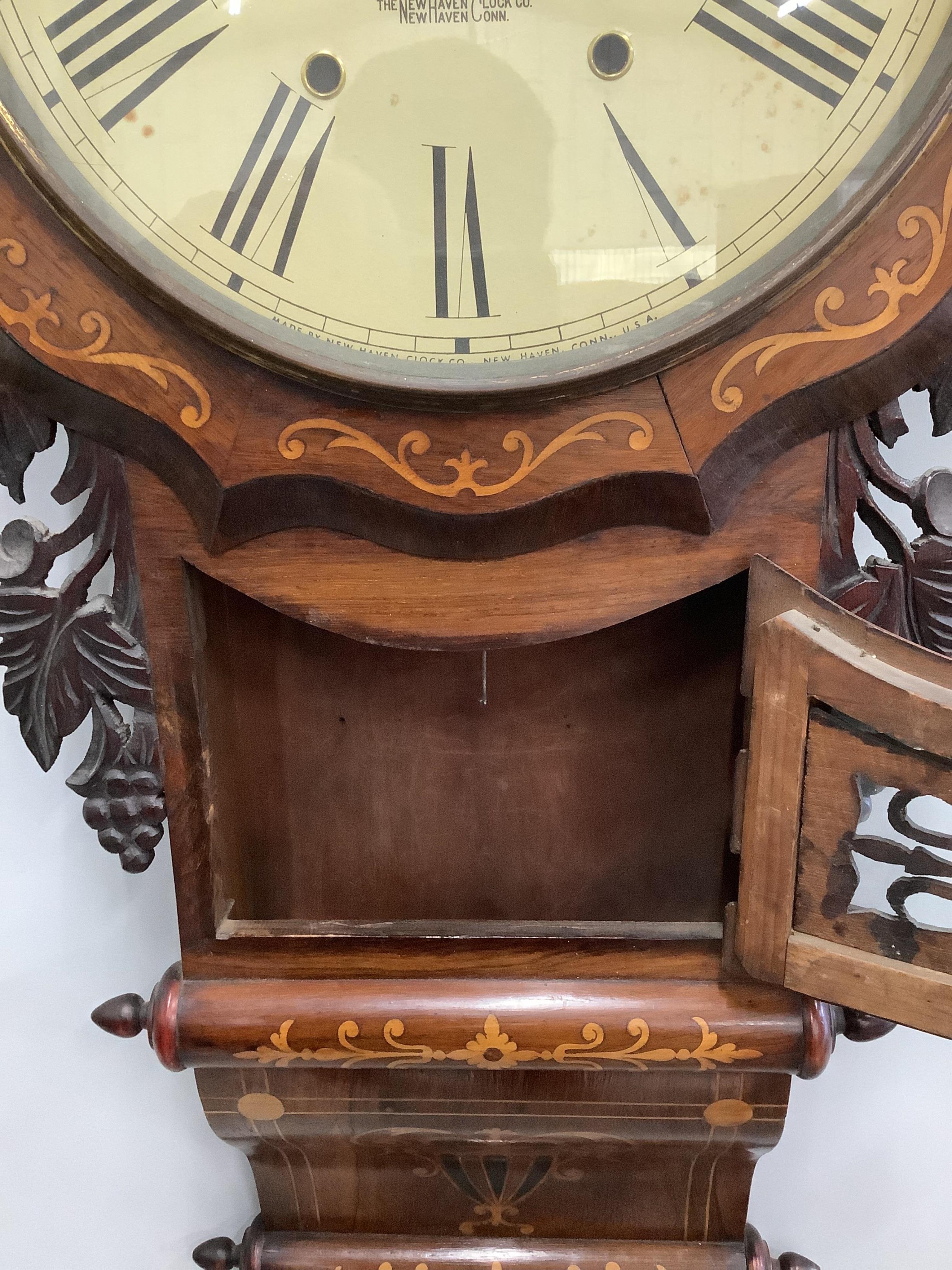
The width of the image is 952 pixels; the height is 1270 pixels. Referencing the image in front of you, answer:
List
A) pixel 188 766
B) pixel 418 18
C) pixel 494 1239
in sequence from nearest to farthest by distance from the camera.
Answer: pixel 418 18 < pixel 188 766 < pixel 494 1239

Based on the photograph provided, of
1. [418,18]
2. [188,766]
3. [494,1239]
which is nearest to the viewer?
[418,18]

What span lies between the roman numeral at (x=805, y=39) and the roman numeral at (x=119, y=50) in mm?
239

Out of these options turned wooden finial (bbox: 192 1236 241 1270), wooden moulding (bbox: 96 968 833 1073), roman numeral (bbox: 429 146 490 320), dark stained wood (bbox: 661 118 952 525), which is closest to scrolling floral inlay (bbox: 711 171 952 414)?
dark stained wood (bbox: 661 118 952 525)

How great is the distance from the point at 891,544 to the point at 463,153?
1.00ft

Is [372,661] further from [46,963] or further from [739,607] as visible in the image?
[46,963]

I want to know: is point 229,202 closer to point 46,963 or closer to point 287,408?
point 287,408

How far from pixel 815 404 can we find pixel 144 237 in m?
0.34

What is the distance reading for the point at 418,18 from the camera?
1.54 ft

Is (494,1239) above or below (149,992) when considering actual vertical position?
below

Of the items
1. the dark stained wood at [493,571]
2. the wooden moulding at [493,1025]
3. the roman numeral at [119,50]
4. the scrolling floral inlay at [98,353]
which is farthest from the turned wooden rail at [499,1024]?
the roman numeral at [119,50]

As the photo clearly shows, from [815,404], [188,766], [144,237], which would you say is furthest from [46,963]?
[815,404]

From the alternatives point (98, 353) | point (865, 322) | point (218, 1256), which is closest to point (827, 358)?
point (865, 322)

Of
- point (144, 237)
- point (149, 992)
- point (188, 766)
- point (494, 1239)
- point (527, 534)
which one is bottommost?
point (494, 1239)

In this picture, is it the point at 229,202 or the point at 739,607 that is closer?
the point at 229,202
